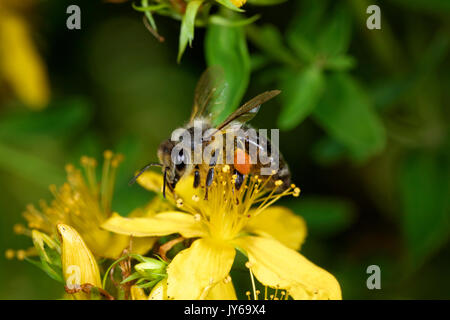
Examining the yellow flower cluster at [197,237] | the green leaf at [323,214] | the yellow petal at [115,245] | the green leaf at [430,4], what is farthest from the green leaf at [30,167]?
the green leaf at [430,4]

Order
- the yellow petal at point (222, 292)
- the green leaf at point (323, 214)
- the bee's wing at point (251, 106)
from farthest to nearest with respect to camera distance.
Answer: the green leaf at point (323, 214)
the yellow petal at point (222, 292)
the bee's wing at point (251, 106)

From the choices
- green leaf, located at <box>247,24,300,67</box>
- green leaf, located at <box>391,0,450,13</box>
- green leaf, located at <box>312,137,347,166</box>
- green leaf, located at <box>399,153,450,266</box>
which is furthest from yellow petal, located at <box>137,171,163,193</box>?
green leaf, located at <box>391,0,450,13</box>

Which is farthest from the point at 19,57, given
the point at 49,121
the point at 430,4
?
the point at 430,4

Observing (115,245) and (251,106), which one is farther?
(115,245)

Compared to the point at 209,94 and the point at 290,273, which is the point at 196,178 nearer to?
the point at 209,94

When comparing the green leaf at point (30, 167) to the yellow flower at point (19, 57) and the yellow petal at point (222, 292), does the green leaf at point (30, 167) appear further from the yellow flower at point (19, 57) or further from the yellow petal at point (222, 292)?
the yellow petal at point (222, 292)

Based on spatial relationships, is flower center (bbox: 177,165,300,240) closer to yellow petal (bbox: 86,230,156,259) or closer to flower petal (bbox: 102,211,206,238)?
flower petal (bbox: 102,211,206,238)

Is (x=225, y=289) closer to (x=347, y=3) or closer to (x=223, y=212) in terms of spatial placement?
(x=223, y=212)
